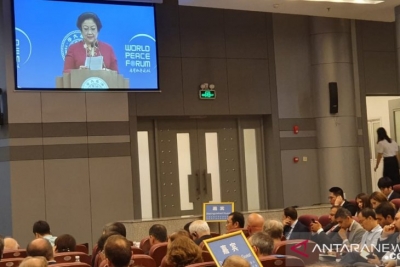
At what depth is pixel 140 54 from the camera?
1260 cm

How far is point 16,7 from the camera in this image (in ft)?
38.1

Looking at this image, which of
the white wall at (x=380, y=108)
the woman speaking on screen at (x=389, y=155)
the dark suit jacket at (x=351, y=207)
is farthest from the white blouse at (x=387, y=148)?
the dark suit jacket at (x=351, y=207)

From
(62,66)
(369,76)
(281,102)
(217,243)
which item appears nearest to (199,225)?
(217,243)

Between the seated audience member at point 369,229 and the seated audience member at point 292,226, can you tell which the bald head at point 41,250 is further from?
the seated audience member at point 292,226

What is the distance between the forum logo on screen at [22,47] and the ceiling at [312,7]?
269 cm

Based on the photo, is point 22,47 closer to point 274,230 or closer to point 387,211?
point 274,230

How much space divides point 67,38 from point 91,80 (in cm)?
84

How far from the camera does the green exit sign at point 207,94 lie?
1382cm

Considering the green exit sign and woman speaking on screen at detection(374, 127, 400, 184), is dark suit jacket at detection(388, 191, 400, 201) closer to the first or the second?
woman speaking on screen at detection(374, 127, 400, 184)

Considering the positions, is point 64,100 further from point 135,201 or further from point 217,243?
point 217,243

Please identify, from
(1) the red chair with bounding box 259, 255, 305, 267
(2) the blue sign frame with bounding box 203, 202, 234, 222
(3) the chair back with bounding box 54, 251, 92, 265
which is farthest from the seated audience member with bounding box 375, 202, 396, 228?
(2) the blue sign frame with bounding box 203, 202, 234, 222

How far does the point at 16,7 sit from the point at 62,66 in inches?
48.5

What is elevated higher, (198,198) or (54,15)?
(54,15)

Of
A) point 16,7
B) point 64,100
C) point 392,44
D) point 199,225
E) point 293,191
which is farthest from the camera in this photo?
point 392,44
